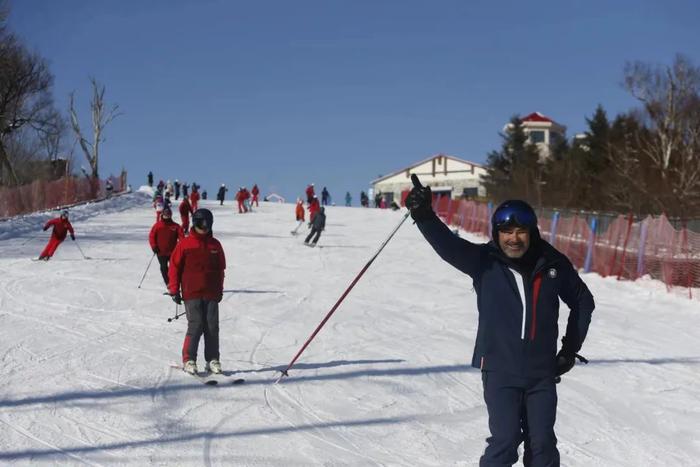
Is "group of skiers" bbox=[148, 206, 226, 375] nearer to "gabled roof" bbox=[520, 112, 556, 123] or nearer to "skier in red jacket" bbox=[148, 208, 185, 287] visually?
"skier in red jacket" bbox=[148, 208, 185, 287]

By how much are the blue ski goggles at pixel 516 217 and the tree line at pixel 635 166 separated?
83.8 ft

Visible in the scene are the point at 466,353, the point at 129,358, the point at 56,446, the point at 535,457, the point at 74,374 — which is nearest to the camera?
the point at 535,457

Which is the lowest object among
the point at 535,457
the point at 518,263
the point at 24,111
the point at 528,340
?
the point at 535,457

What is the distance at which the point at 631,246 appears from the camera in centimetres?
1627

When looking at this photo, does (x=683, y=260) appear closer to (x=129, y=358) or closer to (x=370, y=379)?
(x=370, y=379)

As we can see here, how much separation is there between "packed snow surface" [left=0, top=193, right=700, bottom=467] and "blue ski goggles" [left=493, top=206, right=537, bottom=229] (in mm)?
2117

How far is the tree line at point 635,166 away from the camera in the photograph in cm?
3541

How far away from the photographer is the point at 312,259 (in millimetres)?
19594

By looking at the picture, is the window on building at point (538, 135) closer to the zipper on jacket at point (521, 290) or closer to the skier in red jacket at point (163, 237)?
the skier in red jacket at point (163, 237)

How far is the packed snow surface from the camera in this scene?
517 cm

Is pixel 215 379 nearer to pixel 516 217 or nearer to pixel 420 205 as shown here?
pixel 420 205

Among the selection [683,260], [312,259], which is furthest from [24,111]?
[683,260]

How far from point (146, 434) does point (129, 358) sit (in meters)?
2.57

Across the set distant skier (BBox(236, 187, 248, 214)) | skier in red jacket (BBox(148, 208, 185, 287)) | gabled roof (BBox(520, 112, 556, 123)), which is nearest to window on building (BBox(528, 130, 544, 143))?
gabled roof (BBox(520, 112, 556, 123))
